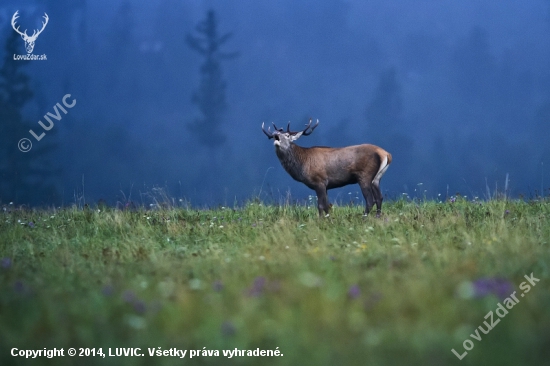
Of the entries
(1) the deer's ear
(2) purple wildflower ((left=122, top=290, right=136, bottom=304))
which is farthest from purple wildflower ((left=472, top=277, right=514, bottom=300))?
(1) the deer's ear

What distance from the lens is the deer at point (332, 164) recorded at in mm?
11672

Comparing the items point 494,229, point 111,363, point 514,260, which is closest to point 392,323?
point 111,363

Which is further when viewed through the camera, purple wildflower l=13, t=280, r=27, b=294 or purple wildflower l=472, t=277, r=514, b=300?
purple wildflower l=13, t=280, r=27, b=294

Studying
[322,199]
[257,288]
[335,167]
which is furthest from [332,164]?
[257,288]

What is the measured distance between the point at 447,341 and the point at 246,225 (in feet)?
22.3

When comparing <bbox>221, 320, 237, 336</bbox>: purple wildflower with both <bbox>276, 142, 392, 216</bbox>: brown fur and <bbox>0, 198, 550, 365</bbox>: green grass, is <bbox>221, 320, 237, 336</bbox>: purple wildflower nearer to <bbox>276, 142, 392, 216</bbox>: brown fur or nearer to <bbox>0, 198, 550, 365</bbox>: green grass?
<bbox>0, 198, 550, 365</bbox>: green grass

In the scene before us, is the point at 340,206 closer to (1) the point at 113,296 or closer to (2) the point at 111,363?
(1) the point at 113,296

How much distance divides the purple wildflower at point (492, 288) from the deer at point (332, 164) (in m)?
7.30

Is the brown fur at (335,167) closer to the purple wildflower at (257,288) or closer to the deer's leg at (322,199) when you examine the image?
the deer's leg at (322,199)

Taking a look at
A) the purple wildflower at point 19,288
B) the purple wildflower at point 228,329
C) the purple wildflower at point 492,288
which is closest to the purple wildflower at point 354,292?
the purple wildflower at point 492,288

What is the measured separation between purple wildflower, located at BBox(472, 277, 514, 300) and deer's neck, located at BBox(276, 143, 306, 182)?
7.69 m

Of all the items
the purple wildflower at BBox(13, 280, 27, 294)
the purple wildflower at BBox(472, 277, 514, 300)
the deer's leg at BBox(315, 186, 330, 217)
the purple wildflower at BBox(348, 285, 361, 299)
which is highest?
the deer's leg at BBox(315, 186, 330, 217)

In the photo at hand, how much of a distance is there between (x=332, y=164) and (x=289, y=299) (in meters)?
7.76

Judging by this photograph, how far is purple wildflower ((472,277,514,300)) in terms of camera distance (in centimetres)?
398
